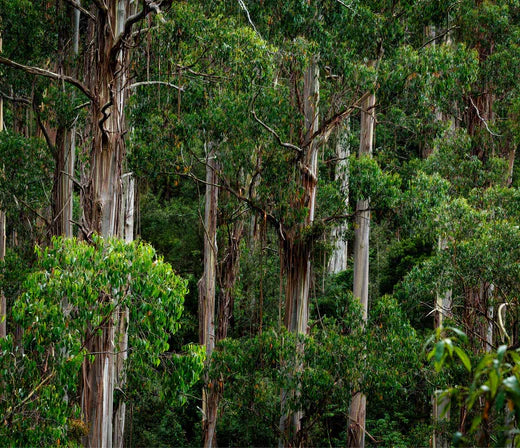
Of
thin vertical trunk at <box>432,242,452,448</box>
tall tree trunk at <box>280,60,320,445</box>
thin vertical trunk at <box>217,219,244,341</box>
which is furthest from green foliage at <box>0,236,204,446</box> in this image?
thin vertical trunk at <box>217,219,244,341</box>

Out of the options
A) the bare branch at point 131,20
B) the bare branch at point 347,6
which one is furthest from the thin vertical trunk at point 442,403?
the bare branch at point 131,20

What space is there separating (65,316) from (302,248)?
6.19 metres

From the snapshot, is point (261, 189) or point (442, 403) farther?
point (442, 403)

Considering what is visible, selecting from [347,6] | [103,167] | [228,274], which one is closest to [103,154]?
[103,167]

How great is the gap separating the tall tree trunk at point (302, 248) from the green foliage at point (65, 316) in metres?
5.39

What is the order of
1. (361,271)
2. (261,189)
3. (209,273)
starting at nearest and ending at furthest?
(261,189)
(361,271)
(209,273)

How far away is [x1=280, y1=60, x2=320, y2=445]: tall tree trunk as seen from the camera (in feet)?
42.6

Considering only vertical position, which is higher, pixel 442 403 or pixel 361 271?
pixel 361 271

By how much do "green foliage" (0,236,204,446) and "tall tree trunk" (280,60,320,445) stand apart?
5.39 m

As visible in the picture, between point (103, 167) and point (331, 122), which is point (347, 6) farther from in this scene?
point (103, 167)

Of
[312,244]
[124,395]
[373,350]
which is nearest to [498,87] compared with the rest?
[312,244]

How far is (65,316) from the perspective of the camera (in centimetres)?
748

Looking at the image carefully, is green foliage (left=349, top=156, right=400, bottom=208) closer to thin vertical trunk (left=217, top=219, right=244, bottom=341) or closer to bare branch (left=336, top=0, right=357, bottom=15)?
bare branch (left=336, top=0, right=357, bottom=15)

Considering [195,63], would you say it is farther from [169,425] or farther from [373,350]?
[169,425]
